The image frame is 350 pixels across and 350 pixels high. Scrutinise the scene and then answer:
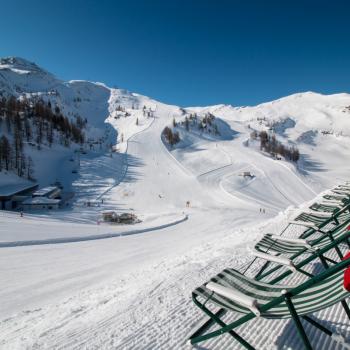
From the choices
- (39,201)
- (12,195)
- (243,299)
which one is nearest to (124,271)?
(243,299)

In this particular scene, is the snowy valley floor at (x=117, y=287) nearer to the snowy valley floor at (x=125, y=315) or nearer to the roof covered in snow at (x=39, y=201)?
the snowy valley floor at (x=125, y=315)

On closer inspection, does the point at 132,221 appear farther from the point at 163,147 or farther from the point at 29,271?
the point at 163,147

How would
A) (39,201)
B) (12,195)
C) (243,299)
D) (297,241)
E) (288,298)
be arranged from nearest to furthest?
(288,298) < (243,299) < (297,241) < (39,201) < (12,195)

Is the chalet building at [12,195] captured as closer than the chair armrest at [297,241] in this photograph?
No

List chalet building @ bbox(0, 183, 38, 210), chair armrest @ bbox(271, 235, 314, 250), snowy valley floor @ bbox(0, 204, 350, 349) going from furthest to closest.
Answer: chalet building @ bbox(0, 183, 38, 210) → chair armrest @ bbox(271, 235, 314, 250) → snowy valley floor @ bbox(0, 204, 350, 349)

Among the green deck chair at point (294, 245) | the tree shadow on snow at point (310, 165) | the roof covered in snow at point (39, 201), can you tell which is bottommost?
the roof covered in snow at point (39, 201)

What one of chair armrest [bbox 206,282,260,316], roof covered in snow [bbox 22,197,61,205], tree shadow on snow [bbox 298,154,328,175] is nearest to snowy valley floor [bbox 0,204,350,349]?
chair armrest [bbox 206,282,260,316]

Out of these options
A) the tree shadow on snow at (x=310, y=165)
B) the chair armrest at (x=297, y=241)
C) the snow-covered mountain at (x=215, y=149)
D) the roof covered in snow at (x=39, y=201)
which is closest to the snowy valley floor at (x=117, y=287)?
the chair armrest at (x=297, y=241)

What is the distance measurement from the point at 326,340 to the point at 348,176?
102 meters

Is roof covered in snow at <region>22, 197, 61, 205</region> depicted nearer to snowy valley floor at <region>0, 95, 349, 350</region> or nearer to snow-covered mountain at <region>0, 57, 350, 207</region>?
snowy valley floor at <region>0, 95, 349, 350</region>

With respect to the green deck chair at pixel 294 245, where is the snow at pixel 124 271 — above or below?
below

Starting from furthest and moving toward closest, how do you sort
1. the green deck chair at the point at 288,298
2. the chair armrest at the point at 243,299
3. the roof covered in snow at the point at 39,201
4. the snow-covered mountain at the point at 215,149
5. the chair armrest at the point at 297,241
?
the snow-covered mountain at the point at 215,149 → the roof covered in snow at the point at 39,201 → the chair armrest at the point at 297,241 → the chair armrest at the point at 243,299 → the green deck chair at the point at 288,298

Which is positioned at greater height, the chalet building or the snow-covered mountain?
the snow-covered mountain

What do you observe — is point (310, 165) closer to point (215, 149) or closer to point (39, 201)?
point (215, 149)
